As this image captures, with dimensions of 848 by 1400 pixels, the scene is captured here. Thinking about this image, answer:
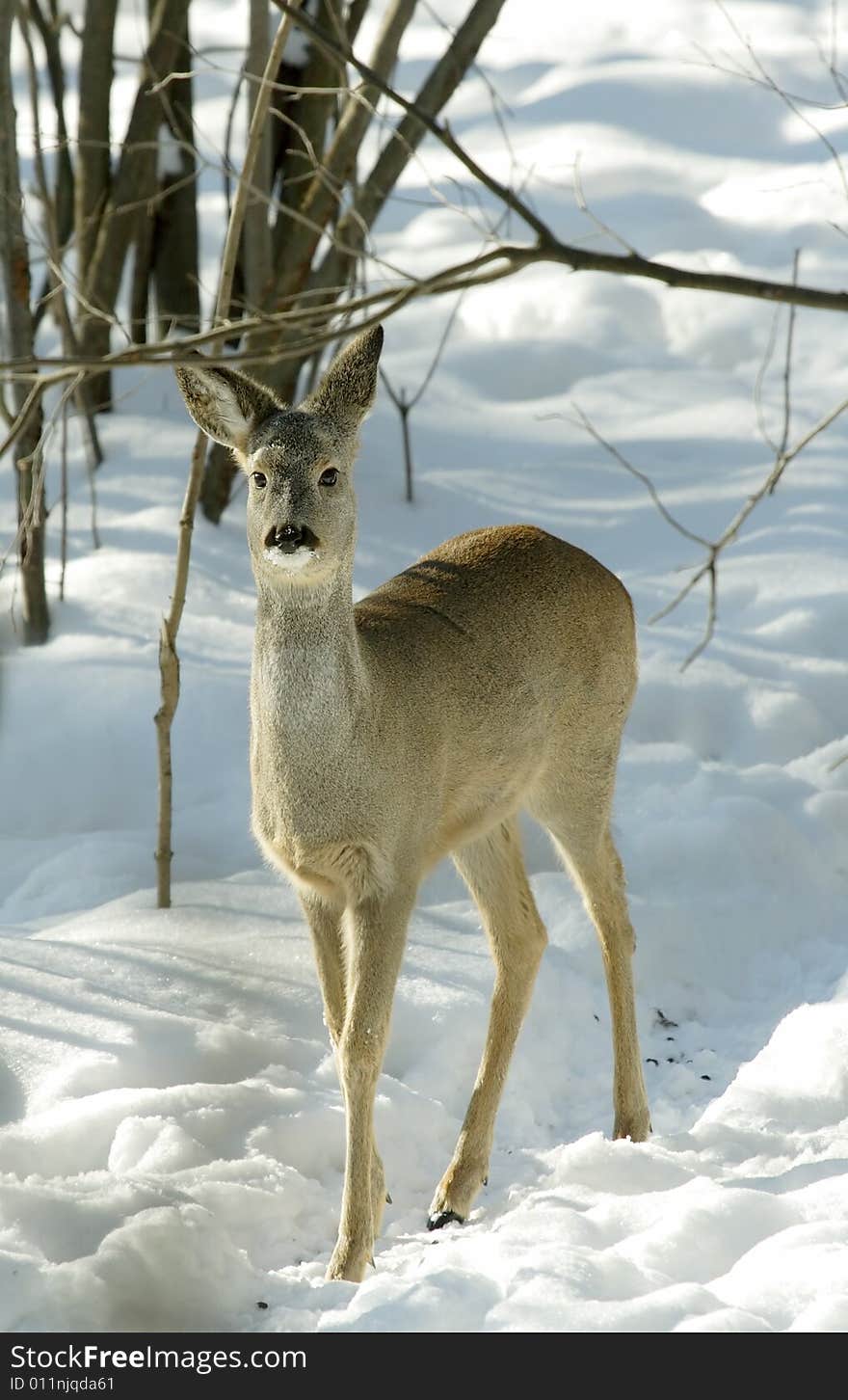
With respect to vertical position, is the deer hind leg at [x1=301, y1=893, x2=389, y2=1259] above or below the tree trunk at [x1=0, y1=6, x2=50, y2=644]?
below

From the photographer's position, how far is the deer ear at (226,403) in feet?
14.8

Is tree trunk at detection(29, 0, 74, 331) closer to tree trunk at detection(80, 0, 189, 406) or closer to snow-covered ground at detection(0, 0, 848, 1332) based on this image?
tree trunk at detection(80, 0, 189, 406)

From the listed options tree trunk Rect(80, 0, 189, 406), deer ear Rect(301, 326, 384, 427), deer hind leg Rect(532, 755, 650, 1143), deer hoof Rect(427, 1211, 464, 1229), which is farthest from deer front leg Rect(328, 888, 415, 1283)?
tree trunk Rect(80, 0, 189, 406)

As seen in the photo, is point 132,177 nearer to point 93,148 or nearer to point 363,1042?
point 93,148

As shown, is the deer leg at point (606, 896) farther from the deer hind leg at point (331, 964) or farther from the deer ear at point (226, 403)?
the deer ear at point (226, 403)

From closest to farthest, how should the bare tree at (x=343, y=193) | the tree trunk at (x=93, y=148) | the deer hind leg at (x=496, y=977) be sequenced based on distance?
the deer hind leg at (x=496, y=977) → the bare tree at (x=343, y=193) → the tree trunk at (x=93, y=148)

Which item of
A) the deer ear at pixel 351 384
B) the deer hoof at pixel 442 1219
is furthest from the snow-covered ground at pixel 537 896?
the deer ear at pixel 351 384

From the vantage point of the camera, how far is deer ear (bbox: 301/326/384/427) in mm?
4594

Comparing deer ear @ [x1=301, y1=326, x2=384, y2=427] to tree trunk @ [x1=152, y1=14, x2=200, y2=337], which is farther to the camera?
tree trunk @ [x1=152, y1=14, x2=200, y2=337]

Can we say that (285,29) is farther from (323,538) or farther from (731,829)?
(731,829)

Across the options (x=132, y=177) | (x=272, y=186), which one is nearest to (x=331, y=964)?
(x=272, y=186)

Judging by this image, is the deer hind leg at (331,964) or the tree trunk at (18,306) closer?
the deer hind leg at (331,964)

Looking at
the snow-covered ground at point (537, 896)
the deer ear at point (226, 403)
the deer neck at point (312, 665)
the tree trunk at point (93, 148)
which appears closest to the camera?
the snow-covered ground at point (537, 896)

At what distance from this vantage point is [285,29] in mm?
5332
